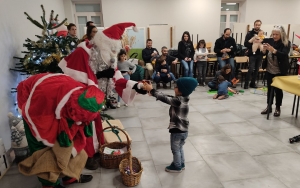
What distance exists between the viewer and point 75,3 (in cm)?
717

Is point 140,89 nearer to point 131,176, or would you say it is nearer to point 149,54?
point 131,176

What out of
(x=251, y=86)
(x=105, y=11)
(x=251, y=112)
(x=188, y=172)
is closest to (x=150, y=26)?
(x=105, y=11)

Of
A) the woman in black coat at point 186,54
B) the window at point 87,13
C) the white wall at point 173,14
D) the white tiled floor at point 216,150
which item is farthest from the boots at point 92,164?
the window at point 87,13

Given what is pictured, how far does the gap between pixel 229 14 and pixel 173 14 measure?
6.94ft

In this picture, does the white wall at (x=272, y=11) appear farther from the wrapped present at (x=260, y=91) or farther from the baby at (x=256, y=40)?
the wrapped present at (x=260, y=91)

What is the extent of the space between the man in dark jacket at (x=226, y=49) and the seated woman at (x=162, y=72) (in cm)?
142

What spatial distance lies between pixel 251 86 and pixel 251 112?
210 centimetres

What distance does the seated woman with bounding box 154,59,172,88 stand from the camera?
5.93 meters

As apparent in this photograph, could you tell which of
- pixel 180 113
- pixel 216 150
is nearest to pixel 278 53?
pixel 216 150

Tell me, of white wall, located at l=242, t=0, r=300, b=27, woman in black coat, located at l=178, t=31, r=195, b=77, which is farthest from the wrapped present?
white wall, located at l=242, t=0, r=300, b=27

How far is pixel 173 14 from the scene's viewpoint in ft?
23.9

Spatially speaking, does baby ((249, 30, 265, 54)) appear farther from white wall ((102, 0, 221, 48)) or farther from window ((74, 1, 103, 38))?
window ((74, 1, 103, 38))

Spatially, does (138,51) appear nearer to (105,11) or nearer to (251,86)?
(105,11)

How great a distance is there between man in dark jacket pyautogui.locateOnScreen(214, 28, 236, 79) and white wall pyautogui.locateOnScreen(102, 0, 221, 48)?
169 centimetres
